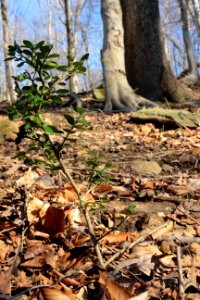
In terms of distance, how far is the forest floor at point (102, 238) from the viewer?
3.97 feet

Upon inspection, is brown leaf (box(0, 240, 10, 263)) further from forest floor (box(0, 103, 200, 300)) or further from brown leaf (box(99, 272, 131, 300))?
brown leaf (box(99, 272, 131, 300))

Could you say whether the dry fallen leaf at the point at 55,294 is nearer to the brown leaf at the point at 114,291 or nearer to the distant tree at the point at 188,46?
the brown leaf at the point at 114,291

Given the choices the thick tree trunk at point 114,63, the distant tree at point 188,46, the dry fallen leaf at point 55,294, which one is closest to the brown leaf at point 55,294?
the dry fallen leaf at point 55,294

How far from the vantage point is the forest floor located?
1.21 m

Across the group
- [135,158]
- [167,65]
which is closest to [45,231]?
[135,158]

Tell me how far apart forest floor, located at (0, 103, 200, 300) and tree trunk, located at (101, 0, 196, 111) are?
3.92 m

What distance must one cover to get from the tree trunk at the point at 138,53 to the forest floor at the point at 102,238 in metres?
3.92

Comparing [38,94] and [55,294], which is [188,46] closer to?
[38,94]

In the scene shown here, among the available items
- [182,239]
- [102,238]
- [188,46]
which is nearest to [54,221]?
[102,238]

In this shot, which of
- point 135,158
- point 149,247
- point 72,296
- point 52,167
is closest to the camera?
point 72,296

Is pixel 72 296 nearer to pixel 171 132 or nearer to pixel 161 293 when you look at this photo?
pixel 161 293

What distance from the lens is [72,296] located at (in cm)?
116

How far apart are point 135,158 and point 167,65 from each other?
4.11 m

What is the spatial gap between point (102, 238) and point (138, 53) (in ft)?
19.5
